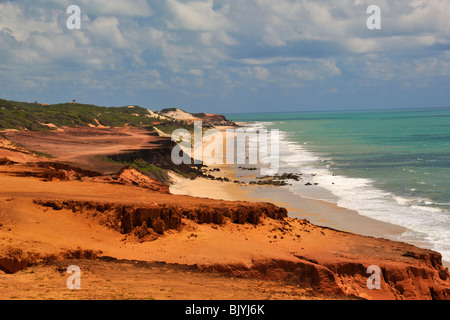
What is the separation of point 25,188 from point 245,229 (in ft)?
28.3

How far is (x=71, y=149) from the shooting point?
4994cm

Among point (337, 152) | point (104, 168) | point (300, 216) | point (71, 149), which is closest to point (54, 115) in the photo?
point (71, 149)

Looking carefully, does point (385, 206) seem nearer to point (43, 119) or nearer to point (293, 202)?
point (293, 202)

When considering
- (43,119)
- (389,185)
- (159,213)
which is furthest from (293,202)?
(43,119)

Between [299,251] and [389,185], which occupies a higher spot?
[389,185]

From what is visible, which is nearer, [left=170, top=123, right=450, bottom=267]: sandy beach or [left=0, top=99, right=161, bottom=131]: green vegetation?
[left=170, top=123, right=450, bottom=267]: sandy beach

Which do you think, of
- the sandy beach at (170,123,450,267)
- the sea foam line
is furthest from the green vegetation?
the sea foam line

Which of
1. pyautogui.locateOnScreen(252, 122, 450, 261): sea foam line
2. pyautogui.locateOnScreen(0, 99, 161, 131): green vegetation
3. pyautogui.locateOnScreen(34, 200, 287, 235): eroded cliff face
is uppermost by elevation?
pyautogui.locateOnScreen(0, 99, 161, 131): green vegetation

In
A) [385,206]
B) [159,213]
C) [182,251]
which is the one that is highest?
[159,213]

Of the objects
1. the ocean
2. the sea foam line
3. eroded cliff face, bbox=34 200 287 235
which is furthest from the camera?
the ocean

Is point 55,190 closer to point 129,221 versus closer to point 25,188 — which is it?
point 25,188

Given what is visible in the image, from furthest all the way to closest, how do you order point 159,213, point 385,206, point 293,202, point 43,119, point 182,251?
1. point 43,119
2. point 293,202
3. point 385,206
4. point 159,213
5. point 182,251

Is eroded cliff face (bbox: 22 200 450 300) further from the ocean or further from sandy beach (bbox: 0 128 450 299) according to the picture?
the ocean

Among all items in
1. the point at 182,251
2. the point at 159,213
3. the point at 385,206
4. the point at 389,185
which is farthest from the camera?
the point at 389,185
